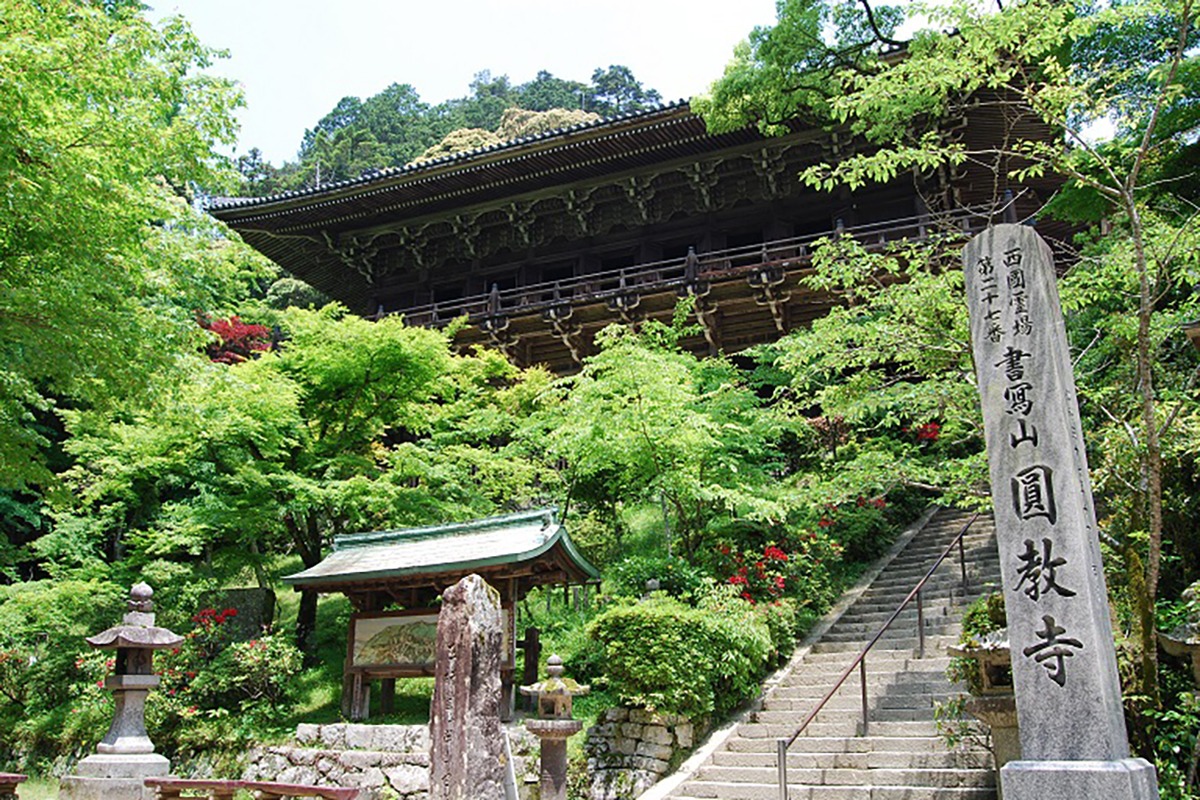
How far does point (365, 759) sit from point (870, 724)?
238 inches

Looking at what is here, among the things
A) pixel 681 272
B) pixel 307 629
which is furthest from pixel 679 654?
pixel 681 272

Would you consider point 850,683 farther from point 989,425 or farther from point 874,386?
point 989,425

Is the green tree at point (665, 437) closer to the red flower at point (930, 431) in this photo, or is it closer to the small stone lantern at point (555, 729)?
the red flower at point (930, 431)

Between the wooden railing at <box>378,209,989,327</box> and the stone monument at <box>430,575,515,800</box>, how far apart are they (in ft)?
46.6

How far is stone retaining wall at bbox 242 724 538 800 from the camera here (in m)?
10.4

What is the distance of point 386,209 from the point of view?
80.8ft

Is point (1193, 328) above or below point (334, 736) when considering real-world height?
above

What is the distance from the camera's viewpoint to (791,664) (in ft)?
38.8

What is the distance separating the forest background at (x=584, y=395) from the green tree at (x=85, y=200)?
3cm

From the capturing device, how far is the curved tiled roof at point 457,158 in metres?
20.7

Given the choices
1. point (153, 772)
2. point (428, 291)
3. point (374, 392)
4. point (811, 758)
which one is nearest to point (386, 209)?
point (428, 291)

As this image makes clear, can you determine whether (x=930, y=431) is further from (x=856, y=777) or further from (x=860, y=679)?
(x=856, y=777)

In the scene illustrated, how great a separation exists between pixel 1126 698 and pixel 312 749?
9166 millimetres

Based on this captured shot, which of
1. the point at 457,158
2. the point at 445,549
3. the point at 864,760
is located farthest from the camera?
the point at 457,158
